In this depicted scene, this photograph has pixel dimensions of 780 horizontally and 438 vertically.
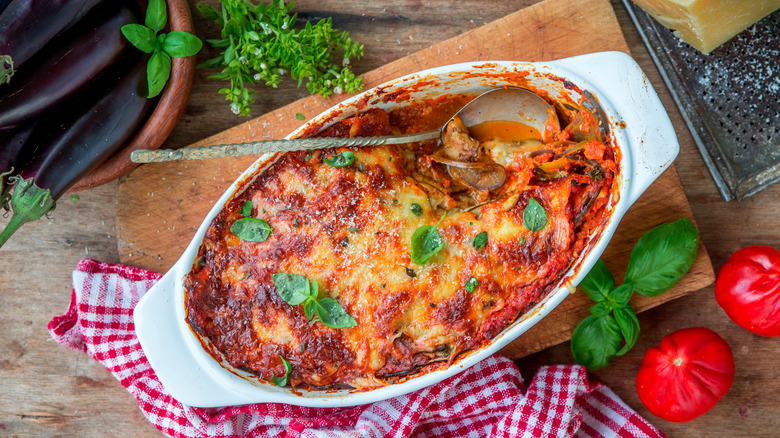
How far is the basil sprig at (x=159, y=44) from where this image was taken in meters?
2.00

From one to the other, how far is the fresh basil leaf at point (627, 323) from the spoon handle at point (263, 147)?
0.98m

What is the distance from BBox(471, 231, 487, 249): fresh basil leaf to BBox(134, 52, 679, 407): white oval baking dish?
0.30 meters

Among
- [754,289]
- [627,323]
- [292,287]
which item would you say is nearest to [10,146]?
[292,287]

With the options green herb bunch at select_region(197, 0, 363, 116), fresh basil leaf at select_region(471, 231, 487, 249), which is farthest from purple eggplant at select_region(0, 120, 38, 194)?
fresh basil leaf at select_region(471, 231, 487, 249)

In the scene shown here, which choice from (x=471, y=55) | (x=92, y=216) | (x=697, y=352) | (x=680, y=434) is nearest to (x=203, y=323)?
(x=92, y=216)

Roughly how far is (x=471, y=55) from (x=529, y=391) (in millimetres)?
1414

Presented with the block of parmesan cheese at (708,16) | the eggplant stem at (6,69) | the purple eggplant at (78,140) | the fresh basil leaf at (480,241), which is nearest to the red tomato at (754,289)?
the block of parmesan cheese at (708,16)

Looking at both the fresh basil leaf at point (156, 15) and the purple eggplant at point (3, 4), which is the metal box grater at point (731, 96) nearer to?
the fresh basil leaf at point (156, 15)

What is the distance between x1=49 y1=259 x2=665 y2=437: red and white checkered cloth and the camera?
2258mm

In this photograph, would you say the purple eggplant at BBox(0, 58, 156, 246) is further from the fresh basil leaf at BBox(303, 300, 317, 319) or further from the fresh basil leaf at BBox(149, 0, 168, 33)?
the fresh basil leaf at BBox(303, 300, 317, 319)

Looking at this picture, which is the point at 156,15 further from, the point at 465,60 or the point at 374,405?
the point at 374,405

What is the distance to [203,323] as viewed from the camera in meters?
1.99

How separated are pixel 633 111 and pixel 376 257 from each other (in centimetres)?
97

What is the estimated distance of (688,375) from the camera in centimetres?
220
